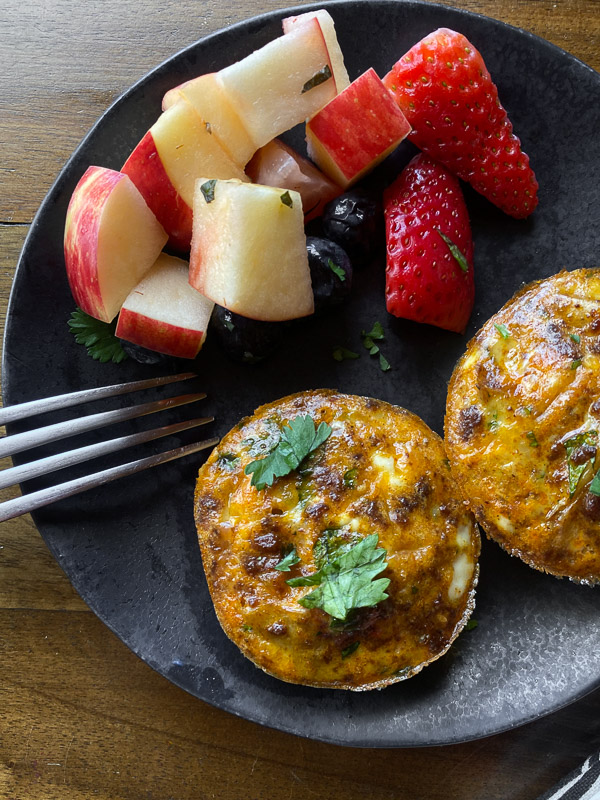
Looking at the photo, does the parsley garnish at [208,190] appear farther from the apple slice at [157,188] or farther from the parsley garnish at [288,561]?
the parsley garnish at [288,561]

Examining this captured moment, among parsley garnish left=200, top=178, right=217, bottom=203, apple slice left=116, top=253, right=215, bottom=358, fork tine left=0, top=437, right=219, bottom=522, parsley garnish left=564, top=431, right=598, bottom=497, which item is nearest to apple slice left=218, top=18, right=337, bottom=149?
parsley garnish left=200, top=178, right=217, bottom=203

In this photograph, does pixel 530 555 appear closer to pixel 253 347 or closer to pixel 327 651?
pixel 327 651

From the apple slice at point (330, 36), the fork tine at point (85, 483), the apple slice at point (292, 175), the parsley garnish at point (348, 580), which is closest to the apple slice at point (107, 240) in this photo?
the apple slice at point (292, 175)

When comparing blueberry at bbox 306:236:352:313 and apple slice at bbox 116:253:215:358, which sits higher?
blueberry at bbox 306:236:352:313

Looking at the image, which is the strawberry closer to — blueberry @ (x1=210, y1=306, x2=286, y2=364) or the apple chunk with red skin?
the apple chunk with red skin

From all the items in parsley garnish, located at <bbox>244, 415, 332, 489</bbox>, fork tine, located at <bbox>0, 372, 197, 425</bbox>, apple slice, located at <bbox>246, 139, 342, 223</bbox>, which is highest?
apple slice, located at <bbox>246, 139, 342, 223</bbox>
